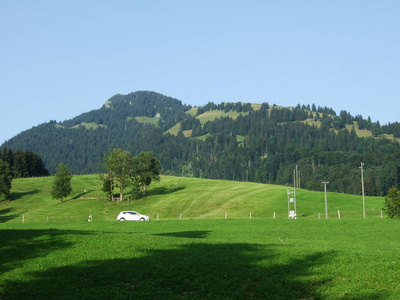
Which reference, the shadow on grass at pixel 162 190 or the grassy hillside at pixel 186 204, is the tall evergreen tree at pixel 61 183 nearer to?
the grassy hillside at pixel 186 204

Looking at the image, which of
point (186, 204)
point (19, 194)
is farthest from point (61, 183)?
point (186, 204)

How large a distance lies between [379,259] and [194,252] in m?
9.45

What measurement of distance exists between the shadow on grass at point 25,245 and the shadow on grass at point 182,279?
256 centimetres

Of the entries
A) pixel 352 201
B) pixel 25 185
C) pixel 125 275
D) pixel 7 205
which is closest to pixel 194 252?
pixel 125 275

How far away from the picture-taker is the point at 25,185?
6964 inches

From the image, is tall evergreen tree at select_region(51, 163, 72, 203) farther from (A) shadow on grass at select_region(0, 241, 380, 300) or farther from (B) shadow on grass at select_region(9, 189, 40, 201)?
(A) shadow on grass at select_region(0, 241, 380, 300)

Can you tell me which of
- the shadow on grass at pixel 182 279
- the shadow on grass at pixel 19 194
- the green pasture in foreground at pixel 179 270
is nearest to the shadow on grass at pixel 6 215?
the shadow on grass at pixel 19 194

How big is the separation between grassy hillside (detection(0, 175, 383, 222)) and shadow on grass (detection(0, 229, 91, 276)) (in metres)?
70.5

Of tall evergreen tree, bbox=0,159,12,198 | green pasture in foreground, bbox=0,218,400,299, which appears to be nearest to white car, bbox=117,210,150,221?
green pasture in foreground, bbox=0,218,400,299

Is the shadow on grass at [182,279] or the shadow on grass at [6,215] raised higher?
the shadow on grass at [182,279]

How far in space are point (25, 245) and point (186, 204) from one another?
104m

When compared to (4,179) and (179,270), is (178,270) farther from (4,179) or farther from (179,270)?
(4,179)

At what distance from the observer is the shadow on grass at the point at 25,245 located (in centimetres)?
2489

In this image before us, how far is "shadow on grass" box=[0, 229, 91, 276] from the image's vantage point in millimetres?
24891
